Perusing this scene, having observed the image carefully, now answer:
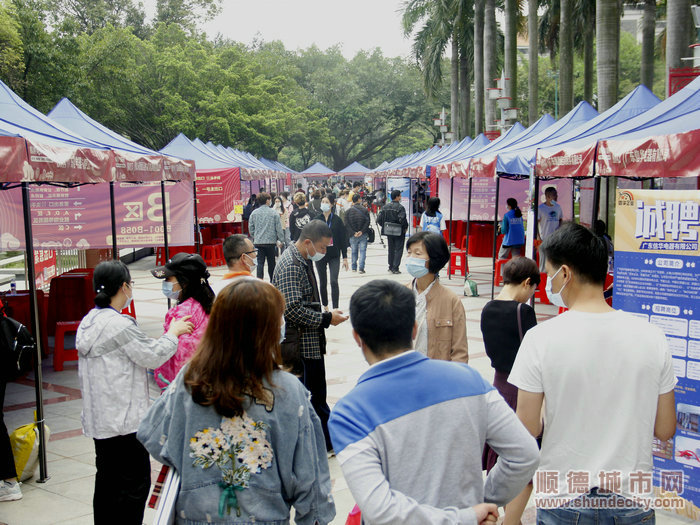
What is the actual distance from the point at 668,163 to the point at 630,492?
11.5ft

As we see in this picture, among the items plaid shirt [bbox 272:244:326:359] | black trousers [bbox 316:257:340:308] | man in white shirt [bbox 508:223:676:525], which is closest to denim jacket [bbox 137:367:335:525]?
man in white shirt [bbox 508:223:676:525]

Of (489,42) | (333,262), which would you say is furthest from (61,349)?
(489,42)

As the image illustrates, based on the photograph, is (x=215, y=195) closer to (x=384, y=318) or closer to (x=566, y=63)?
(x=566, y=63)

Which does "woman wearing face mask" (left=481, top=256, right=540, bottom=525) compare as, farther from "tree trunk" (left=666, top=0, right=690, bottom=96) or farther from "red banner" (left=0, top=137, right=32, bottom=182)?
"tree trunk" (left=666, top=0, right=690, bottom=96)

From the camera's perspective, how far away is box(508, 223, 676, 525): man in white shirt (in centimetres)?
246

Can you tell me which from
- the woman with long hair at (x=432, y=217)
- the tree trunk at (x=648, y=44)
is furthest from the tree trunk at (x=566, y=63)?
the woman with long hair at (x=432, y=217)

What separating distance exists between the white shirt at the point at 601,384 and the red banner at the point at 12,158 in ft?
12.3

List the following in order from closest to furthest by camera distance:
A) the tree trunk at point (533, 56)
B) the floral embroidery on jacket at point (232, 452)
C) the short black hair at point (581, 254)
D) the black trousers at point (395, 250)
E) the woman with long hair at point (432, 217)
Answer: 1. the floral embroidery on jacket at point (232, 452)
2. the short black hair at point (581, 254)
3. the woman with long hair at point (432, 217)
4. the black trousers at point (395, 250)
5. the tree trunk at point (533, 56)

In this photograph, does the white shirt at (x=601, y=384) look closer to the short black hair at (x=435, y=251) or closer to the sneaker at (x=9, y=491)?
the short black hair at (x=435, y=251)

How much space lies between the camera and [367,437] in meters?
1.92

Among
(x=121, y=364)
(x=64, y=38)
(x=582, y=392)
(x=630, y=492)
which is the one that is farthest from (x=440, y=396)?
(x=64, y=38)

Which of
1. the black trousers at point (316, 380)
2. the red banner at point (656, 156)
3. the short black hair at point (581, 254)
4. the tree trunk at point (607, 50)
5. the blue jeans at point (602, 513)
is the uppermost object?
the tree trunk at point (607, 50)

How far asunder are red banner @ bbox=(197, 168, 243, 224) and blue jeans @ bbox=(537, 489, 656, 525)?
53.6 feet

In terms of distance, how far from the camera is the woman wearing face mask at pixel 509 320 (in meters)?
4.08
